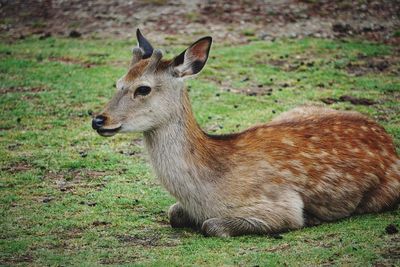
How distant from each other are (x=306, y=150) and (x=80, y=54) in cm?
905

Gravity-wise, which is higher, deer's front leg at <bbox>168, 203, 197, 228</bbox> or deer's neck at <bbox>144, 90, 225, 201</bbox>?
deer's neck at <bbox>144, 90, 225, 201</bbox>

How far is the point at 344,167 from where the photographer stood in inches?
305

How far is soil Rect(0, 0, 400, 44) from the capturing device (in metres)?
17.3

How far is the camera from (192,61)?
774 cm

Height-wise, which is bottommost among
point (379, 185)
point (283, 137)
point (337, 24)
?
point (337, 24)

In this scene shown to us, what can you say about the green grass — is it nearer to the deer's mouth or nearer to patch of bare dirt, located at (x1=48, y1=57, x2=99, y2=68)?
patch of bare dirt, located at (x1=48, y1=57, x2=99, y2=68)

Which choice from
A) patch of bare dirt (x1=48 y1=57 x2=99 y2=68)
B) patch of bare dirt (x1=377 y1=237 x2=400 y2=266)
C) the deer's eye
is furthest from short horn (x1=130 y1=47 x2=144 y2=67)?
patch of bare dirt (x1=48 y1=57 x2=99 y2=68)

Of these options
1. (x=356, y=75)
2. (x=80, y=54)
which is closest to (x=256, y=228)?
(x=356, y=75)

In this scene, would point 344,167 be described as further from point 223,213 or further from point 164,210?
point 164,210

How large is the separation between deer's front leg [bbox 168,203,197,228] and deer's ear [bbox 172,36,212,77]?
1343 millimetres

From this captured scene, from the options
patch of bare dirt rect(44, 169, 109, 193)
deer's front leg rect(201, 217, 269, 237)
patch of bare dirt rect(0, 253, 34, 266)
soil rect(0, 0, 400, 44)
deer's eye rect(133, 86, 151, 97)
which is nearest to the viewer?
patch of bare dirt rect(0, 253, 34, 266)

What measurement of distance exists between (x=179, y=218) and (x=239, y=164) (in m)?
0.80

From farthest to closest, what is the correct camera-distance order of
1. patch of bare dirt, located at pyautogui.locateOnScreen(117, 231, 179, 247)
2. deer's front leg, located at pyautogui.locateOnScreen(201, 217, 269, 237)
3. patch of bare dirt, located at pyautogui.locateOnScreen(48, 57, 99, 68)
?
patch of bare dirt, located at pyautogui.locateOnScreen(48, 57, 99, 68), deer's front leg, located at pyautogui.locateOnScreen(201, 217, 269, 237), patch of bare dirt, located at pyautogui.locateOnScreen(117, 231, 179, 247)

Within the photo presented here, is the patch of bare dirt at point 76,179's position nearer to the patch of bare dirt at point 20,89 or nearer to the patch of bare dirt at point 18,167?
the patch of bare dirt at point 18,167
